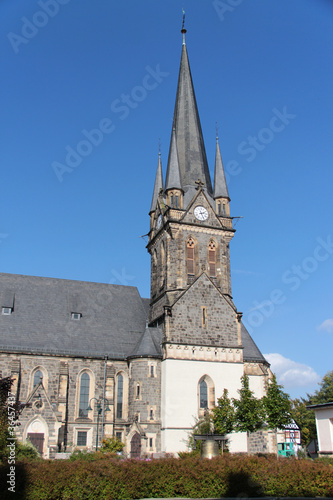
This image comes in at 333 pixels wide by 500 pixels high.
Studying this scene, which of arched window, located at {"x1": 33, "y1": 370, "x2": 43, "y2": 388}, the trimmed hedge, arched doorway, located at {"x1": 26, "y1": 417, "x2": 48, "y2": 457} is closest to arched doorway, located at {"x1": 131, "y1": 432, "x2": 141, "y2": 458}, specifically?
arched doorway, located at {"x1": 26, "y1": 417, "x2": 48, "y2": 457}

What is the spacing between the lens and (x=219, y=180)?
43375 mm

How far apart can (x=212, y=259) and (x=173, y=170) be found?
828 centimetres

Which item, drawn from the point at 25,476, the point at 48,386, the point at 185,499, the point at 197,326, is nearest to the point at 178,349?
the point at 197,326

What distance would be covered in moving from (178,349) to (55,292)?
38.5 ft

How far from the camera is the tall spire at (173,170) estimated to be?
40.7 metres

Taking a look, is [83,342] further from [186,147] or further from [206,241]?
[186,147]

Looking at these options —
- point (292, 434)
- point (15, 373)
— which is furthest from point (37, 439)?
point (292, 434)

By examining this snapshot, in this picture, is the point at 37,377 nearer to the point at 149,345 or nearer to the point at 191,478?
the point at 149,345

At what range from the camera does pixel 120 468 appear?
56.4 ft

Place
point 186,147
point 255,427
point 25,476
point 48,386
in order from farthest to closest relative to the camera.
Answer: point 186,147 → point 48,386 → point 255,427 → point 25,476

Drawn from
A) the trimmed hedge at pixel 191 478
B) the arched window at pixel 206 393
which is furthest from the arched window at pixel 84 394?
the trimmed hedge at pixel 191 478

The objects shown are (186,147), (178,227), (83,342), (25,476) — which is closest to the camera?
(25,476)

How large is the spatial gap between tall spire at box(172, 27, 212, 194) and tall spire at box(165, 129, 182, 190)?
117cm

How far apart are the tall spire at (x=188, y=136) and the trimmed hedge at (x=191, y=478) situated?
88.5 feet
